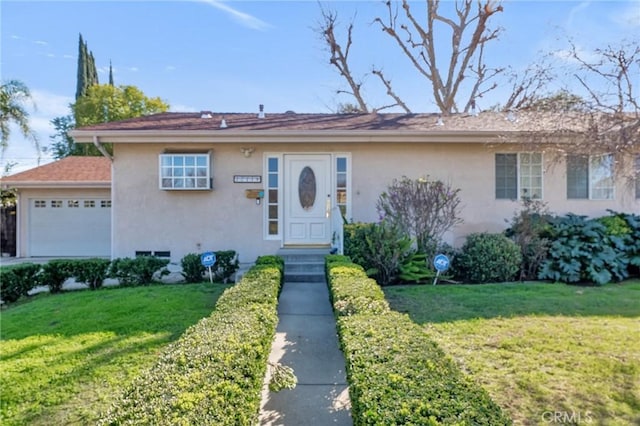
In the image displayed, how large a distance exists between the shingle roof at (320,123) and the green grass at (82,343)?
3879 mm

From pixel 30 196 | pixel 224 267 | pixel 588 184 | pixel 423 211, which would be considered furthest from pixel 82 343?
pixel 30 196

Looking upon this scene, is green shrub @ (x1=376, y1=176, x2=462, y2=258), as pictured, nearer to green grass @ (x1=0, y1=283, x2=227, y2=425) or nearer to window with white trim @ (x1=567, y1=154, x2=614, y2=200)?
window with white trim @ (x1=567, y1=154, x2=614, y2=200)

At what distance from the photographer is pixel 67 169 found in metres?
14.0

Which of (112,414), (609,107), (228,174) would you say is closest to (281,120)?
(228,174)

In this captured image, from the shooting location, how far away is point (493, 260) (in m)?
7.36

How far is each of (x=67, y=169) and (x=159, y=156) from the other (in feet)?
26.3

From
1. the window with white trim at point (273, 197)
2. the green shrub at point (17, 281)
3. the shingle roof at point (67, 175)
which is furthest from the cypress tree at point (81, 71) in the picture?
the window with white trim at point (273, 197)

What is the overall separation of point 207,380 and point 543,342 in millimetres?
3764

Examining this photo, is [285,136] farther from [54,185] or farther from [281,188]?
[54,185]

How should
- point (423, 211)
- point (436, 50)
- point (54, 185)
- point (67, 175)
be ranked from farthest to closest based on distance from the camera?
point (436, 50) → point (67, 175) → point (54, 185) → point (423, 211)

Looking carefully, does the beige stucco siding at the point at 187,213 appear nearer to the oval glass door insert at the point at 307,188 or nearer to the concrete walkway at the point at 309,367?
the oval glass door insert at the point at 307,188

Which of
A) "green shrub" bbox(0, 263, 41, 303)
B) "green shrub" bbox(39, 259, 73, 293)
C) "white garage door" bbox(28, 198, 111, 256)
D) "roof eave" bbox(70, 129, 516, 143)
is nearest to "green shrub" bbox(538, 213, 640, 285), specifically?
"roof eave" bbox(70, 129, 516, 143)

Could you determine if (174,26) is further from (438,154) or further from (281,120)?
(438,154)

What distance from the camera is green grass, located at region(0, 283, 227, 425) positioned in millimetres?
3152
